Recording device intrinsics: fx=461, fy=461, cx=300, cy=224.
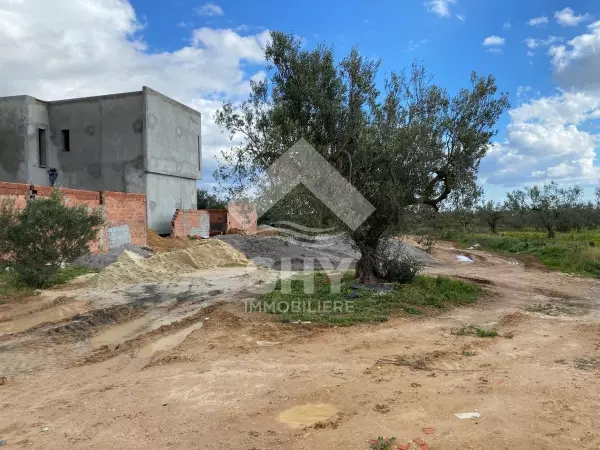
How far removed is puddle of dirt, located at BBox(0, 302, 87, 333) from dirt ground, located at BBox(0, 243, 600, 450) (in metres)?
0.11

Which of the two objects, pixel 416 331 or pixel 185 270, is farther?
pixel 185 270

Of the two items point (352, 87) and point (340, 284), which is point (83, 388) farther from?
point (352, 87)

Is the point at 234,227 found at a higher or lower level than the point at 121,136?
lower

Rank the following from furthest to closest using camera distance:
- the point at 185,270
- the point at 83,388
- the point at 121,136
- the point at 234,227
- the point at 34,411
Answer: the point at 234,227
the point at 121,136
the point at 185,270
the point at 83,388
the point at 34,411

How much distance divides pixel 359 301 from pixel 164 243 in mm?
15518

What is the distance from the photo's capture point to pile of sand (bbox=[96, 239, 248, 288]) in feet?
45.7

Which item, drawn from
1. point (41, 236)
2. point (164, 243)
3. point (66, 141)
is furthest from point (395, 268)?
point (66, 141)

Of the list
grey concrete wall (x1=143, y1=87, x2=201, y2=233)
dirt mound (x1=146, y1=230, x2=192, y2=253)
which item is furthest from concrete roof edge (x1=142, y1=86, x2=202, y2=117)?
dirt mound (x1=146, y1=230, x2=192, y2=253)

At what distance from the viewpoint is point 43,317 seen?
381 inches

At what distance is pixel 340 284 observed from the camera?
12.3m

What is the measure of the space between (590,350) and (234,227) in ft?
82.0

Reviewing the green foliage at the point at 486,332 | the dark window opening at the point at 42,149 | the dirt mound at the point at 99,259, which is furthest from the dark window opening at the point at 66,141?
the green foliage at the point at 486,332

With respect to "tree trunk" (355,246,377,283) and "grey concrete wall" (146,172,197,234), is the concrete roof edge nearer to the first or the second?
"grey concrete wall" (146,172,197,234)

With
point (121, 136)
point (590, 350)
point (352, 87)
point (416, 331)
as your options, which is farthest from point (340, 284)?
point (121, 136)
